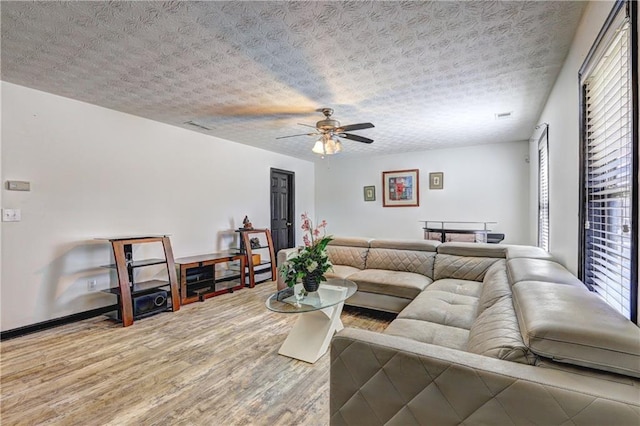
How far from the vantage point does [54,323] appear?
3219 millimetres

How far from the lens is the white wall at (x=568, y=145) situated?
184 cm

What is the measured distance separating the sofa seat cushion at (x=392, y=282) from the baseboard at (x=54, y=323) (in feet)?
9.93

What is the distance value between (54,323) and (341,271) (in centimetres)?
324

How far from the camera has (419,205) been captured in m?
6.41

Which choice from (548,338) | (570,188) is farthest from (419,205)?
(548,338)

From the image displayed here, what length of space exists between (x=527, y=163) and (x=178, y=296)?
240 inches

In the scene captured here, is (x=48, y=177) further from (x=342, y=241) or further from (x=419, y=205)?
(x=419, y=205)

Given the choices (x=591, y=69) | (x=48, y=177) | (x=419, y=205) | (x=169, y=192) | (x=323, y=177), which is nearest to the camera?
(x=591, y=69)

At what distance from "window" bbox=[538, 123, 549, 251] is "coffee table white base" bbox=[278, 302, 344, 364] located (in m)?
2.62

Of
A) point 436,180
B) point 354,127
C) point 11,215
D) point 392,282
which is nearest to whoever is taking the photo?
point 11,215

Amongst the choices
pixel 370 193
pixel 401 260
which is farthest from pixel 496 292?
pixel 370 193

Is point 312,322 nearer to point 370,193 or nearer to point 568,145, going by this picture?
point 568,145

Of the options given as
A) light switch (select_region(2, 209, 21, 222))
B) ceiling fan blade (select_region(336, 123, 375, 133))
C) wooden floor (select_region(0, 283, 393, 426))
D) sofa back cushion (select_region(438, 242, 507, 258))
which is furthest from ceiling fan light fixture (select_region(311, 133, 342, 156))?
light switch (select_region(2, 209, 21, 222))

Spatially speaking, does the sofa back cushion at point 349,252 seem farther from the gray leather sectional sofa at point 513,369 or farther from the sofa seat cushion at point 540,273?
the gray leather sectional sofa at point 513,369
